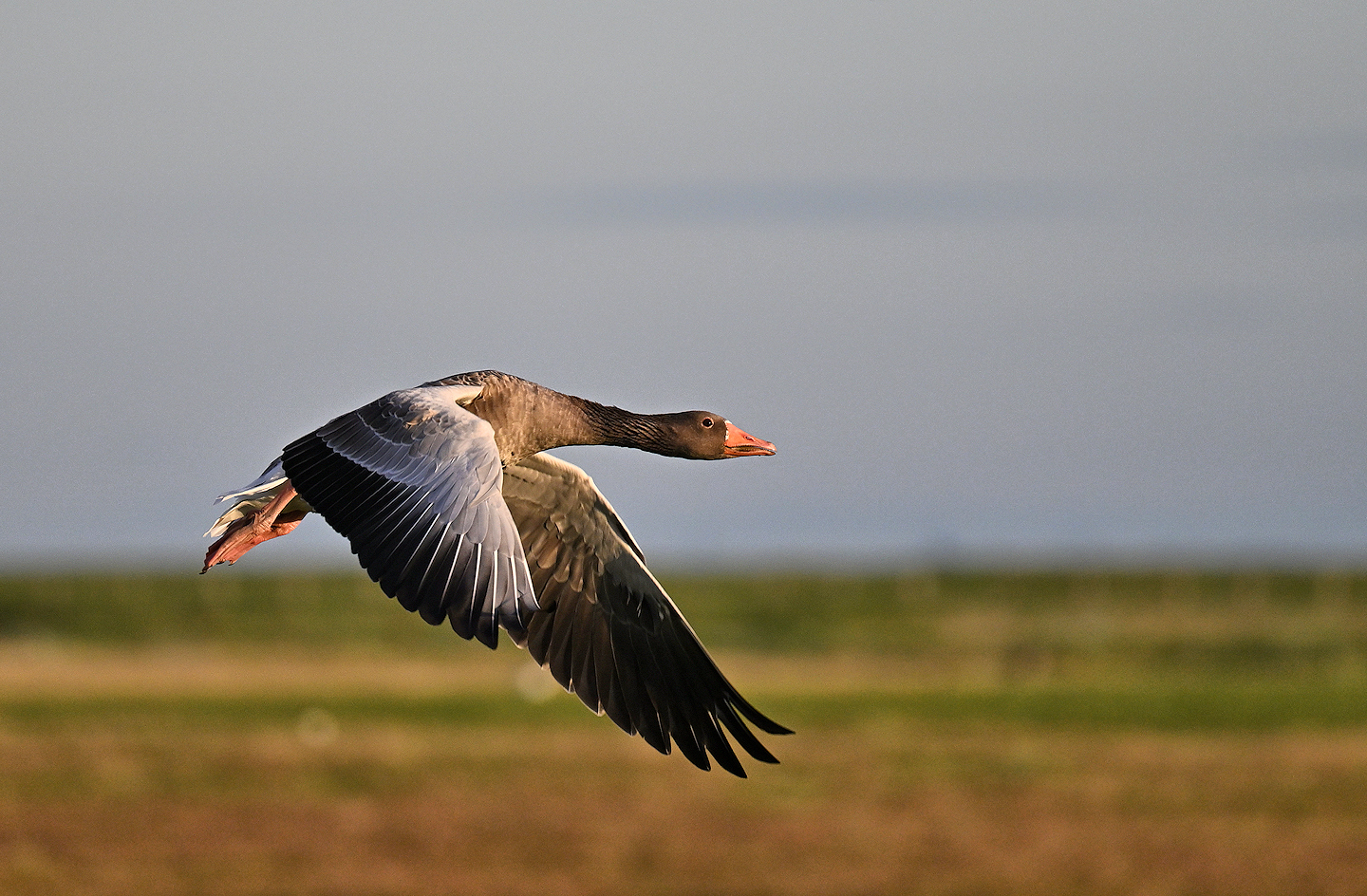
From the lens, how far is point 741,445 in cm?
946

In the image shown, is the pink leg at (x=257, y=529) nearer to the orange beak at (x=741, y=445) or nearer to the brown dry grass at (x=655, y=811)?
the orange beak at (x=741, y=445)

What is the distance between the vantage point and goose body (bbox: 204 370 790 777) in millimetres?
6883

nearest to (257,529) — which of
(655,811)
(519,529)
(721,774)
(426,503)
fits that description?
(426,503)

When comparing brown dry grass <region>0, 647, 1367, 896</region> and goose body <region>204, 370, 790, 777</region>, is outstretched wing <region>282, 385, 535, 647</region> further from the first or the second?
brown dry grass <region>0, 647, 1367, 896</region>

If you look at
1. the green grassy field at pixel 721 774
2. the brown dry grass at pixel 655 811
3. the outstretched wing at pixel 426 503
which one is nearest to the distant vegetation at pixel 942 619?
the green grassy field at pixel 721 774

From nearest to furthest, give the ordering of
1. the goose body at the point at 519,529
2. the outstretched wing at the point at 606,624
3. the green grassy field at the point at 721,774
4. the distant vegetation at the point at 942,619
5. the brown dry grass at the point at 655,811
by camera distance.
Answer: the goose body at the point at 519,529, the outstretched wing at the point at 606,624, the brown dry grass at the point at 655,811, the green grassy field at the point at 721,774, the distant vegetation at the point at 942,619

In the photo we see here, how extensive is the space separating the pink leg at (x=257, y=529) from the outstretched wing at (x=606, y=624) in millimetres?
1520

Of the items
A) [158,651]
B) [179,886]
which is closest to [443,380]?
[179,886]

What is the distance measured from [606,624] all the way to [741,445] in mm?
1353

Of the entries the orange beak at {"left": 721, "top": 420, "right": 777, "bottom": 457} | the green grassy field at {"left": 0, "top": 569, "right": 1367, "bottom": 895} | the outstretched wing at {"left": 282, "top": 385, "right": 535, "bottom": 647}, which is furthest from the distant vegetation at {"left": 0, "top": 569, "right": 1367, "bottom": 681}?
the outstretched wing at {"left": 282, "top": 385, "right": 535, "bottom": 647}

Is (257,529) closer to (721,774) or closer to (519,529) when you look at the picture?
(519,529)

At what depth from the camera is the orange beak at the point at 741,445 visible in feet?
30.9

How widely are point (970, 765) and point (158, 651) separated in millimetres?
44708

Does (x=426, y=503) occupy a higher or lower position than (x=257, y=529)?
higher
